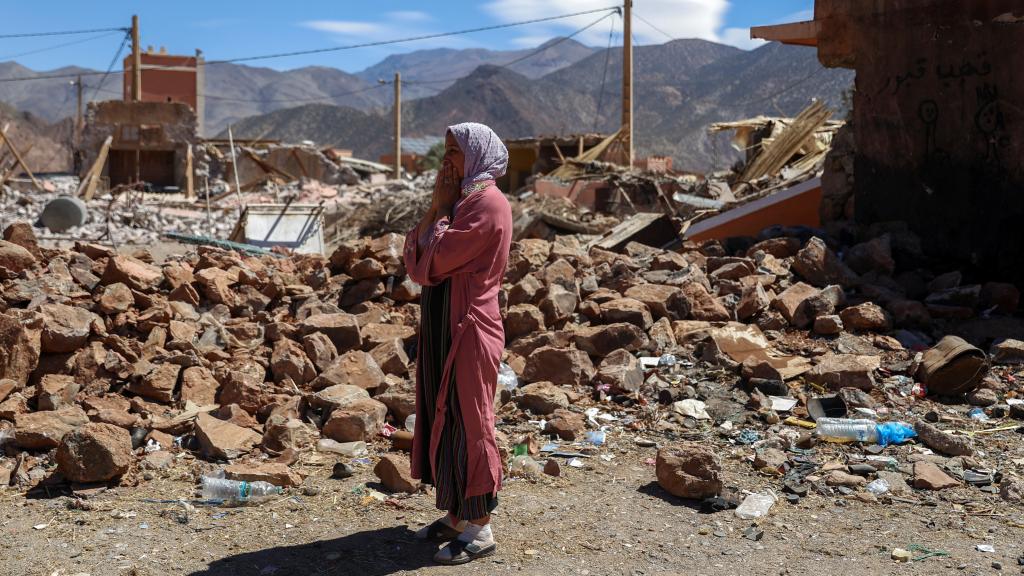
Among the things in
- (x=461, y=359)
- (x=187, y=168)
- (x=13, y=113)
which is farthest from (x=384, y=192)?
(x=13, y=113)

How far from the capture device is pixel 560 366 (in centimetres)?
575

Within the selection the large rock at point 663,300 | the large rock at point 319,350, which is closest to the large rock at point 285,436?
the large rock at point 319,350

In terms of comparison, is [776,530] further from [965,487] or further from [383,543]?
[383,543]

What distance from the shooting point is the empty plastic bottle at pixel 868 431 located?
4770mm

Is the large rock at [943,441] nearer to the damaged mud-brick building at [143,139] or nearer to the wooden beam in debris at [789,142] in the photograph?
the wooden beam in debris at [789,142]

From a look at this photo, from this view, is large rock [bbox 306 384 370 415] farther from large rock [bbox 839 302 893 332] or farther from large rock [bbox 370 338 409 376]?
large rock [bbox 839 302 893 332]

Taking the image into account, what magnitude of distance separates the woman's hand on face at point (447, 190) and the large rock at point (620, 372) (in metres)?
2.49

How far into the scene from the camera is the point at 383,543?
11.8 feet

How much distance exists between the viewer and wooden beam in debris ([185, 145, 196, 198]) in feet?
80.4

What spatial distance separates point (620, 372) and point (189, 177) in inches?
835

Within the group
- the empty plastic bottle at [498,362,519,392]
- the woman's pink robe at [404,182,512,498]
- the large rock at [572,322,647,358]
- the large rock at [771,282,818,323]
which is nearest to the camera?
the woman's pink robe at [404,182,512,498]

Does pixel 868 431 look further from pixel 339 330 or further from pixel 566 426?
pixel 339 330

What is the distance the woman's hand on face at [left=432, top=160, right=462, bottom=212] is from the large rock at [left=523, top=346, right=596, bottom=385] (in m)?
A: 2.52

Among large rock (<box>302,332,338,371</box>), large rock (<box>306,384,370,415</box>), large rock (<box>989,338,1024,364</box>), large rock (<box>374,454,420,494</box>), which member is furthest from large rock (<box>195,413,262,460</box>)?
large rock (<box>989,338,1024,364</box>)
